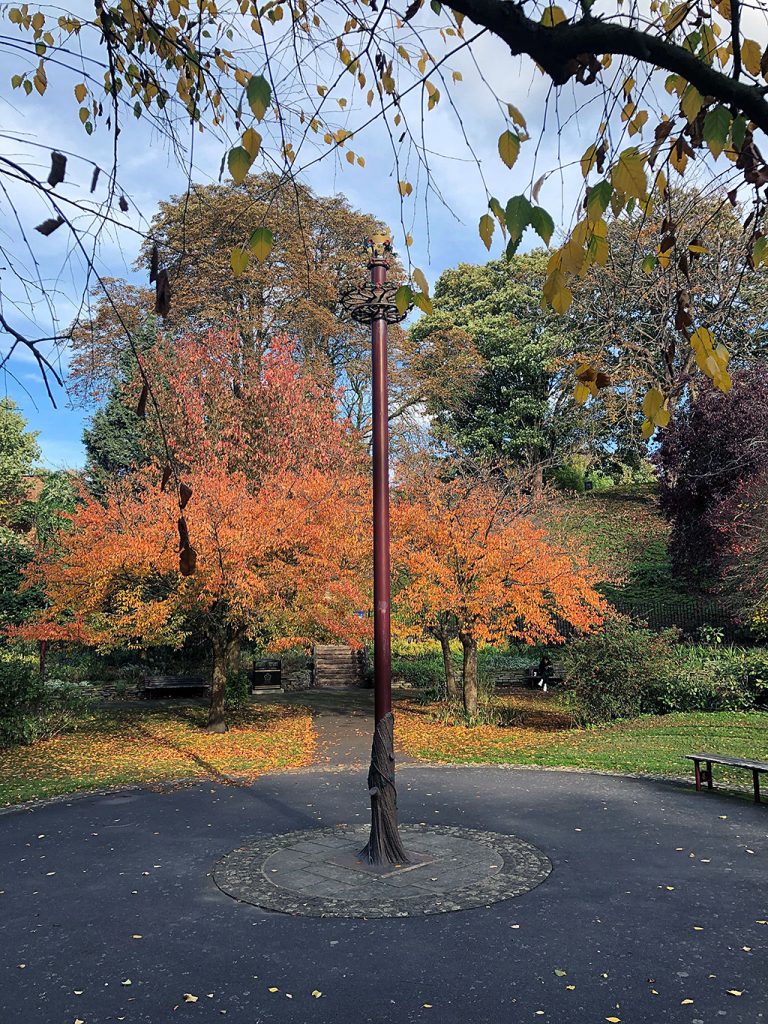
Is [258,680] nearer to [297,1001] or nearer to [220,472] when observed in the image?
[220,472]

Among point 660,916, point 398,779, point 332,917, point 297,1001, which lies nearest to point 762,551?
point 398,779

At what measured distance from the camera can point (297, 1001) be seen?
14.3 feet

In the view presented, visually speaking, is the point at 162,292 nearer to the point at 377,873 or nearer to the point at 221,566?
the point at 377,873

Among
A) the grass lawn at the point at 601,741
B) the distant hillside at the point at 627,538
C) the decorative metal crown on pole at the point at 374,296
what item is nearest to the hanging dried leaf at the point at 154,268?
the decorative metal crown on pole at the point at 374,296

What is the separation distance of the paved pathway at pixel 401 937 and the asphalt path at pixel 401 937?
2 centimetres

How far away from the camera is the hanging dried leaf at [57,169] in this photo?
217 centimetres

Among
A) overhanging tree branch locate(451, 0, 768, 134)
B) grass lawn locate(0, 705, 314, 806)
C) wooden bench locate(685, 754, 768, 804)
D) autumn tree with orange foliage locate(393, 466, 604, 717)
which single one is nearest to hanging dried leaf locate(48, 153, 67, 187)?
overhanging tree branch locate(451, 0, 768, 134)


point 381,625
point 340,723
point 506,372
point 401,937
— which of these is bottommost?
point 401,937

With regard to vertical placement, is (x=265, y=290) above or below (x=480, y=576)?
above

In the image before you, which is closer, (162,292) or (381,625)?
(162,292)

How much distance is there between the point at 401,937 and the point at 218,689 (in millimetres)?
10662

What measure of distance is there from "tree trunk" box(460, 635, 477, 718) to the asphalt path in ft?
22.7

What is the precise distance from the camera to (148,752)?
13.2 meters

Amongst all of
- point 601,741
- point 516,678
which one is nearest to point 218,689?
point 601,741
